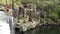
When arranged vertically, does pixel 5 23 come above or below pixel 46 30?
above

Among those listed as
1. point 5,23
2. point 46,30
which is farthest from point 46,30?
point 5,23

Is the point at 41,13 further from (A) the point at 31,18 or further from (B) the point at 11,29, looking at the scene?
(B) the point at 11,29

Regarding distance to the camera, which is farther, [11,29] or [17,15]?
[17,15]

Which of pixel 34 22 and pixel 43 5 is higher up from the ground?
pixel 43 5

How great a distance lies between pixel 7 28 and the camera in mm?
2354

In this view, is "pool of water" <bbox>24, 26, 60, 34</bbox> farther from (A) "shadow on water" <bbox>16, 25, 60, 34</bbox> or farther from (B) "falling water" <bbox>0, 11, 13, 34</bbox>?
(B) "falling water" <bbox>0, 11, 13, 34</bbox>

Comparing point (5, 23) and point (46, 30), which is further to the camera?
point (46, 30)

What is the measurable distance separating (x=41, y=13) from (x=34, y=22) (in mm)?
1252

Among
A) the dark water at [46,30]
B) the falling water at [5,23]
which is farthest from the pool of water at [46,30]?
the falling water at [5,23]

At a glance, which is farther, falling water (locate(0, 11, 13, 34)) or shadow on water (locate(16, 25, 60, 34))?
shadow on water (locate(16, 25, 60, 34))

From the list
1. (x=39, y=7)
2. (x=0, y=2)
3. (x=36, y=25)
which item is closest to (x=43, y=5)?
(x=39, y=7)

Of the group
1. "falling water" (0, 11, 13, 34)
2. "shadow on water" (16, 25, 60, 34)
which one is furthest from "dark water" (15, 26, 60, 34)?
"falling water" (0, 11, 13, 34)

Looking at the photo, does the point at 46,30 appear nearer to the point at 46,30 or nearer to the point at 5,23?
the point at 46,30

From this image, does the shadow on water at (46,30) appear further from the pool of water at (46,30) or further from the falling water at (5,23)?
the falling water at (5,23)
